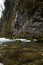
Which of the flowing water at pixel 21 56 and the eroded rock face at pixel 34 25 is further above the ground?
the eroded rock face at pixel 34 25

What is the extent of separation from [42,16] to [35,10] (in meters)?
1.79

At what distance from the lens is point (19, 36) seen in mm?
15039

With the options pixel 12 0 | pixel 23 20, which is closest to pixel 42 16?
pixel 23 20

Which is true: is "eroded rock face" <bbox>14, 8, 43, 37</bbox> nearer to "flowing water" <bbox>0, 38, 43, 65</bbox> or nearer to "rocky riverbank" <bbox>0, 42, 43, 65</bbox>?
"flowing water" <bbox>0, 38, 43, 65</bbox>

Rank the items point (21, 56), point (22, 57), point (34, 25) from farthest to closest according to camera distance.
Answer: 1. point (34, 25)
2. point (21, 56)
3. point (22, 57)

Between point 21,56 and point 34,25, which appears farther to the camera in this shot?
point 34,25

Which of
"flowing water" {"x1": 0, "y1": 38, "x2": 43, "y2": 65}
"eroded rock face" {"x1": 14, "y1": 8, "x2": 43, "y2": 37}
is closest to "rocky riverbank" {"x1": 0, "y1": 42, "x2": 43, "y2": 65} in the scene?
"flowing water" {"x1": 0, "y1": 38, "x2": 43, "y2": 65}

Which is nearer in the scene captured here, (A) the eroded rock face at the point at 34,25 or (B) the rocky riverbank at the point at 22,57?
(B) the rocky riverbank at the point at 22,57

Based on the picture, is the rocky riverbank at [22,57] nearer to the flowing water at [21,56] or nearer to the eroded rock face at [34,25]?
the flowing water at [21,56]

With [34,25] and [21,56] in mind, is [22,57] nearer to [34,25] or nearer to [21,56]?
[21,56]

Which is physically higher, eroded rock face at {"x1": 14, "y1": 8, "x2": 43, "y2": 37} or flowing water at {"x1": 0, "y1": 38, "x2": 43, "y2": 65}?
Answer: eroded rock face at {"x1": 14, "y1": 8, "x2": 43, "y2": 37}

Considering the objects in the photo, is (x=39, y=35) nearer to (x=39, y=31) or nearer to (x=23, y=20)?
(x=39, y=31)

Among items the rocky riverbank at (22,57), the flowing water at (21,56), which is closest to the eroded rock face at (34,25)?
the flowing water at (21,56)

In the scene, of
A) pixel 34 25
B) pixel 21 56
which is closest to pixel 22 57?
pixel 21 56
